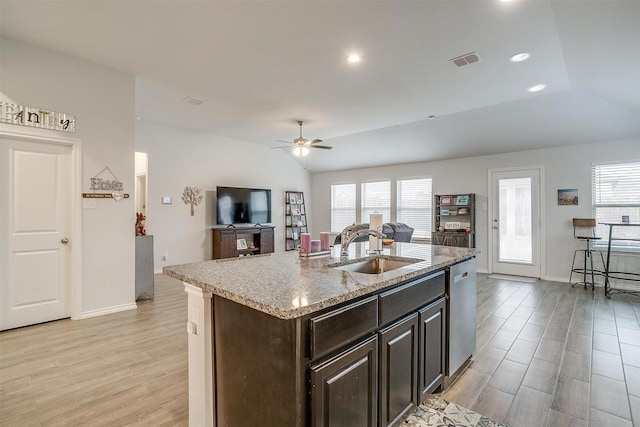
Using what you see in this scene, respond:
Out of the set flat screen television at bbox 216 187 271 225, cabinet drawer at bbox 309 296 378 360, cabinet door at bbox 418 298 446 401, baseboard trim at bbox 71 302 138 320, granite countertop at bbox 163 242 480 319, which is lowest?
baseboard trim at bbox 71 302 138 320

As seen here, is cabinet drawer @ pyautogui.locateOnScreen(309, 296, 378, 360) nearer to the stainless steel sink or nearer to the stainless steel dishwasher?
the stainless steel sink

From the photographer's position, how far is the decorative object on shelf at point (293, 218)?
8336 millimetres

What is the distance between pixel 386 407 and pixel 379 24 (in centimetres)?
281

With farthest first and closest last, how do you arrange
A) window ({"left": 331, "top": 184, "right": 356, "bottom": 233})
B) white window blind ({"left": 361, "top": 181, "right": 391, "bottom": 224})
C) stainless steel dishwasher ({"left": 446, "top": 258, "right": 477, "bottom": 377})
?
window ({"left": 331, "top": 184, "right": 356, "bottom": 233})
white window blind ({"left": 361, "top": 181, "right": 391, "bottom": 224})
stainless steel dishwasher ({"left": 446, "top": 258, "right": 477, "bottom": 377})

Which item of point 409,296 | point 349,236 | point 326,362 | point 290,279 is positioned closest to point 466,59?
point 349,236

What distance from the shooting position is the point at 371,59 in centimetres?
321

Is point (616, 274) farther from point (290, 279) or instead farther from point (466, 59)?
point (290, 279)

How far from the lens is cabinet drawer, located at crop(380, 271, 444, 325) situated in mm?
1546

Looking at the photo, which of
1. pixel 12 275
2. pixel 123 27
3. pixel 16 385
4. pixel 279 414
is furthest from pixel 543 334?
pixel 12 275

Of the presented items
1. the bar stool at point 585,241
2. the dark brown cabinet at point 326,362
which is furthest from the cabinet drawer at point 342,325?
the bar stool at point 585,241

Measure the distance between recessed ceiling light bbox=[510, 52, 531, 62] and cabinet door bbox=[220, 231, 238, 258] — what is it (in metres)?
5.59

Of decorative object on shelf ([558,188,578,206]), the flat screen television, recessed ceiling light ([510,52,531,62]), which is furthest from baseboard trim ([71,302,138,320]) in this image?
decorative object on shelf ([558,188,578,206])

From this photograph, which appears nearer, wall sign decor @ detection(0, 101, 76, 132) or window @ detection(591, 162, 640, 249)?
wall sign decor @ detection(0, 101, 76, 132)

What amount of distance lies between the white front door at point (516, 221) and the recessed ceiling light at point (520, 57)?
3.28 m
